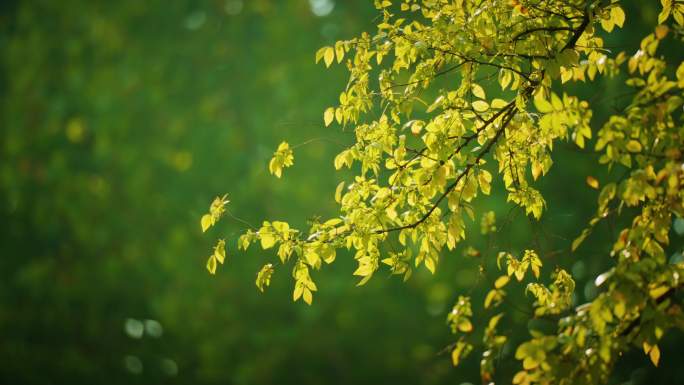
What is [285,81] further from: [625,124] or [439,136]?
[625,124]

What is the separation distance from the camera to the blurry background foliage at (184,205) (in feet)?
15.8

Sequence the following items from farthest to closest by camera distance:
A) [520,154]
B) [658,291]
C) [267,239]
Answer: [520,154] → [267,239] → [658,291]

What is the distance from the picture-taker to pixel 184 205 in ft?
17.0

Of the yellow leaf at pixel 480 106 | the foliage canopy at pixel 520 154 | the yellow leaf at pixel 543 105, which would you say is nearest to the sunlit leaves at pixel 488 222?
the foliage canopy at pixel 520 154

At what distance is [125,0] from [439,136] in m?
4.24

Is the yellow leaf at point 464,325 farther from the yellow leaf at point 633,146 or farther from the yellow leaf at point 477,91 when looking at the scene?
the yellow leaf at point 633,146

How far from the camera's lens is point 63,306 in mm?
5453

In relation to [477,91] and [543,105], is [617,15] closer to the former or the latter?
[477,91]

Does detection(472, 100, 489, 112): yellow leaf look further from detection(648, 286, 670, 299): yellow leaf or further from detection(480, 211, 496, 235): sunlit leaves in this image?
detection(480, 211, 496, 235): sunlit leaves

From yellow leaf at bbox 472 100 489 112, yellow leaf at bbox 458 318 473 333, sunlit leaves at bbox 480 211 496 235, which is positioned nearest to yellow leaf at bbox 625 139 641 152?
yellow leaf at bbox 472 100 489 112

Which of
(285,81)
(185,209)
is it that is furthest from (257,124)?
(185,209)

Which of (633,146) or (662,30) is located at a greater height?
(662,30)

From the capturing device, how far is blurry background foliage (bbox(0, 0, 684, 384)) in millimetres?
4828

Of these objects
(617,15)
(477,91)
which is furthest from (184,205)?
(617,15)
